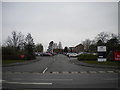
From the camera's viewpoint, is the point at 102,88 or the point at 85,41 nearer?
the point at 102,88

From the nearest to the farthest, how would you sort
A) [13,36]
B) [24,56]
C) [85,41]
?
1. [24,56]
2. [13,36]
3. [85,41]

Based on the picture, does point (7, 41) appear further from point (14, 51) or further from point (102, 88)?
point (102, 88)

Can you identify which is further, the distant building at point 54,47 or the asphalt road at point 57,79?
the distant building at point 54,47

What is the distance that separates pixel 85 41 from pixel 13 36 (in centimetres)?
5981

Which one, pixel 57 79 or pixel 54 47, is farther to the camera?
pixel 54 47

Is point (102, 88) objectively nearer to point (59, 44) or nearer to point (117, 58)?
point (117, 58)

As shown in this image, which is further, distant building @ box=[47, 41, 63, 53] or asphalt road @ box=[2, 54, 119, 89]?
distant building @ box=[47, 41, 63, 53]

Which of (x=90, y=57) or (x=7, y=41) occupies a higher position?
(x=7, y=41)

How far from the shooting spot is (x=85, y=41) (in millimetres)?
108125

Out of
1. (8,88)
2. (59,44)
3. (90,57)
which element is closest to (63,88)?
(8,88)

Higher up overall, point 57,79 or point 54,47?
point 54,47

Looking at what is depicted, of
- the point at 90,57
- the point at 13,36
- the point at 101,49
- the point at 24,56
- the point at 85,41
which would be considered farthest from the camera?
the point at 85,41

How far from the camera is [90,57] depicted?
1303 inches

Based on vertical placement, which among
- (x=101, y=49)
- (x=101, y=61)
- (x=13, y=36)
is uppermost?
(x=13, y=36)
